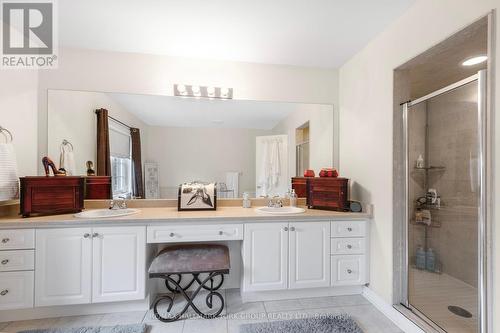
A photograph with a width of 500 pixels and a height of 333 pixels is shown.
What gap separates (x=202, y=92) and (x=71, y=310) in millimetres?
2237

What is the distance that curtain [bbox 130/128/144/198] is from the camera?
7.72 ft

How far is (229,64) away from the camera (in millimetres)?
2453

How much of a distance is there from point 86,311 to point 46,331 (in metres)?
0.26

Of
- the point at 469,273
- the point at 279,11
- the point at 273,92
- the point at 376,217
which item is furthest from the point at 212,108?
the point at 469,273

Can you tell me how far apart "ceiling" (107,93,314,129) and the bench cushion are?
1.25 m

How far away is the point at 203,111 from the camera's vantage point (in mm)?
2457

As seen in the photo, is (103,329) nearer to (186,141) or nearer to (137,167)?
(137,167)

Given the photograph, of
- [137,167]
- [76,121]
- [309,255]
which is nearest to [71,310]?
[137,167]

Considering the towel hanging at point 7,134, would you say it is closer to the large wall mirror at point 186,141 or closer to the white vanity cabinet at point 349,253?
the large wall mirror at point 186,141

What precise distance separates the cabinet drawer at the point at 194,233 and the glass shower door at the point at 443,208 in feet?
4.86

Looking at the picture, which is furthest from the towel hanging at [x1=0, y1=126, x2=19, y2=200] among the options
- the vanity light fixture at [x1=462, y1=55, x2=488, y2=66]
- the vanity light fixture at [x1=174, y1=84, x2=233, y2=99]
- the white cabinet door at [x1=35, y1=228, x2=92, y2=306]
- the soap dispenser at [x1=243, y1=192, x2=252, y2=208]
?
the vanity light fixture at [x1=462, y1=55, x2=488, y2=66]

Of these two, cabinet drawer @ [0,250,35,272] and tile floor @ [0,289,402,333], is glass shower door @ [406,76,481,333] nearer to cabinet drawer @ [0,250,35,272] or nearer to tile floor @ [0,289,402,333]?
tile floor @ [0,289,402,333]

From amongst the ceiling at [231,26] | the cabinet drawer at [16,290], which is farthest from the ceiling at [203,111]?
the cabinet drawer at [16,290]

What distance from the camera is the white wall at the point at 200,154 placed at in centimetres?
237
